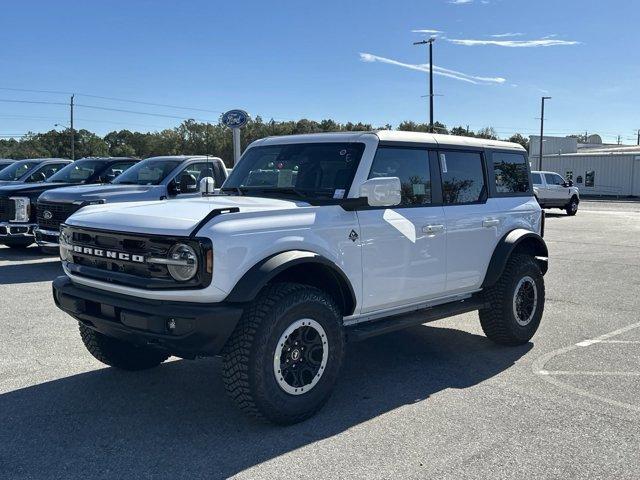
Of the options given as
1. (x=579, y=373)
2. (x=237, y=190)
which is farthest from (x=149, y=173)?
(x=579, y=373)

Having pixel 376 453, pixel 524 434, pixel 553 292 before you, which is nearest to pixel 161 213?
pixel 376 453

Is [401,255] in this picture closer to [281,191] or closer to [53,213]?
[281,191]

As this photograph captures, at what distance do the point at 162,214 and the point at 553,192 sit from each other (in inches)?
957

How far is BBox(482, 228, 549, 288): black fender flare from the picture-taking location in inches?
228

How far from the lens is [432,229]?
5094 millimetres

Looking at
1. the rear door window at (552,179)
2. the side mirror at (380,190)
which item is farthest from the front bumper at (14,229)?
the rear door window at (552,179)

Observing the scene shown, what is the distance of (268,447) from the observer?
3.79 metres

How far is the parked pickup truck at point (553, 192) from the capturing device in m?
25.8

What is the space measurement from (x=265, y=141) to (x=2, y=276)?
20.1 ft

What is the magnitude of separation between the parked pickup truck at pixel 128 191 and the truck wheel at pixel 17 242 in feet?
6.37

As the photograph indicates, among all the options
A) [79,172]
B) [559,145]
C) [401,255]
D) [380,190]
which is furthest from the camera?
[559,145]

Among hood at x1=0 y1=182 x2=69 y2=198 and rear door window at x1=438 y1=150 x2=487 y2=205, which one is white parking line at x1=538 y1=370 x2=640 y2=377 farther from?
hood at x1=0 y1=182 x2=69 y2=198

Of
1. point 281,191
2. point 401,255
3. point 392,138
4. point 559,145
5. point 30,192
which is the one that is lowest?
point 401,255

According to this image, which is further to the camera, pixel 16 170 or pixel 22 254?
pixel 16 170
